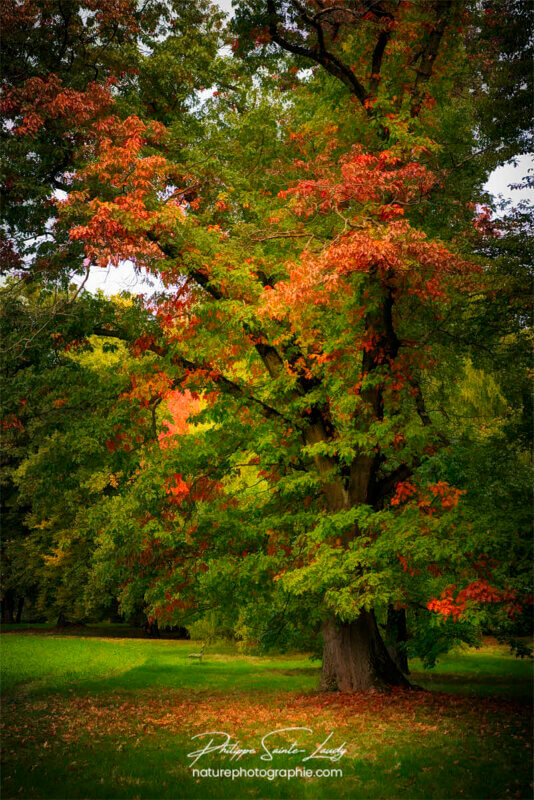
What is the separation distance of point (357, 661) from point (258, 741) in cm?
435

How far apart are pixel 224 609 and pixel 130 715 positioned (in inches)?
117

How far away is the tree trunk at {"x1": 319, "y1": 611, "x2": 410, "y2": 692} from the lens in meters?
12.1

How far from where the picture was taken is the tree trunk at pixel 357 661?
12133 millimetres

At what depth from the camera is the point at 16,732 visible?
30.0 feet

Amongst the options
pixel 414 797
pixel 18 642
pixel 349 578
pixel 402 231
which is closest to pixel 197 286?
pixel 402 231

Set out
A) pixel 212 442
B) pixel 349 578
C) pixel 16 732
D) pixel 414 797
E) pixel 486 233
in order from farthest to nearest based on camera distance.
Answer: pixel 212 442 < pixel 486 233 < pixel 349 578 < pixel 16 732 < pixel 414 797

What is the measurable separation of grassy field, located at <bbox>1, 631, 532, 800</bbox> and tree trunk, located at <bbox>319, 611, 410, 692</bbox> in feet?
1.76

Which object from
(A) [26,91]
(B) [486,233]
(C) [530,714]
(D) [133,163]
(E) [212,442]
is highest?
(A) [26,91]

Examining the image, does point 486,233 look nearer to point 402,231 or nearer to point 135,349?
point 402,231

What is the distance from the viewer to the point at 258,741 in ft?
27.4

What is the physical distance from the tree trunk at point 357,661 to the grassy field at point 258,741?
535mm

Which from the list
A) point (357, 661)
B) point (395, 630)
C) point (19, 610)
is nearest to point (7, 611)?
point (19, 610)
